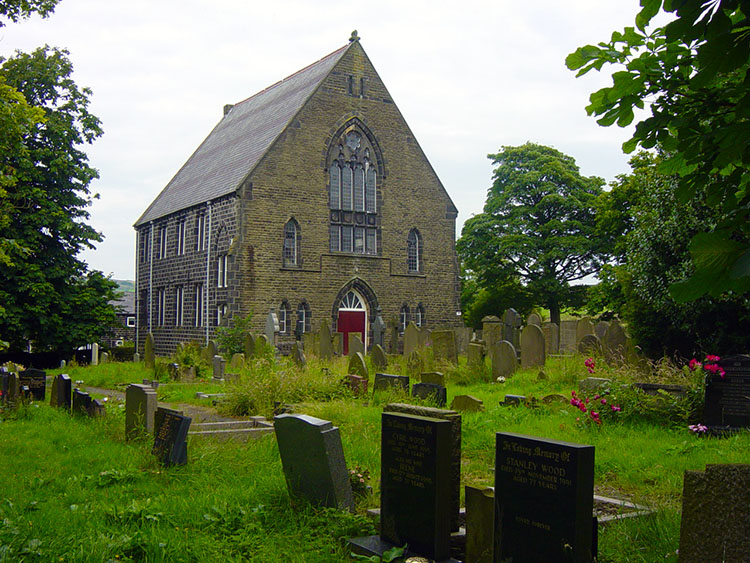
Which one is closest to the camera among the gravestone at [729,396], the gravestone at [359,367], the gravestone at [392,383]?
the gravestone at [729,396]

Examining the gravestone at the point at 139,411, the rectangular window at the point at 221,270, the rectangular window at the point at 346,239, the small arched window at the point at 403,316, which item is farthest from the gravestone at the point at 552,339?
the rectangular window at the point at 221,270

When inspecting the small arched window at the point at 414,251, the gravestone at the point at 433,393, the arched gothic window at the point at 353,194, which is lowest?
the gravestone at the point at 433,393

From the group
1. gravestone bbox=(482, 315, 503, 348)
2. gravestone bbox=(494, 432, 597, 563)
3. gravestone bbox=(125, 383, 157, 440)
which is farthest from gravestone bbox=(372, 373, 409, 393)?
gravestone bbox=(494, 432, 597, 563)

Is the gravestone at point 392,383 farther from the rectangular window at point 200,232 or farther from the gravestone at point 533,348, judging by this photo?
the rectangular window at point 200,232

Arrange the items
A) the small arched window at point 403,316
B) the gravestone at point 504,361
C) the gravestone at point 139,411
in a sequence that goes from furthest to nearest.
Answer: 1. the small arched window at point 403,316
2. the gravestone at point 504,361
3. the gravestone at point 139,411

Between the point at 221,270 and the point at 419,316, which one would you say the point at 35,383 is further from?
the point at 419,316

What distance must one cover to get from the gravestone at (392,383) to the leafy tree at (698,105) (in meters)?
8.70

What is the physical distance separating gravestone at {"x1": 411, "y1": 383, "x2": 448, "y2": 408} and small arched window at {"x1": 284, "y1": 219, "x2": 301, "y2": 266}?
61.6ft

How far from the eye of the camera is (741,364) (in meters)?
10.2

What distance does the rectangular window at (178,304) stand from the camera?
112 ft

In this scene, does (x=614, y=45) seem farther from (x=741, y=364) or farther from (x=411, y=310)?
(x=411, y=310)

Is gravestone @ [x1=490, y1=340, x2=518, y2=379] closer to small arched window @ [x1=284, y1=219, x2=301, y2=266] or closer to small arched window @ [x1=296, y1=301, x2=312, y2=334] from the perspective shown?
small arched window @ [x1=296, y1=301, x2=312, y2=334]

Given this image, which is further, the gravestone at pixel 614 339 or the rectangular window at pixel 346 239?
the rectangular window at pixel 346 239

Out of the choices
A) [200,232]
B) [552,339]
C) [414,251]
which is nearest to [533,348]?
[552,339]
